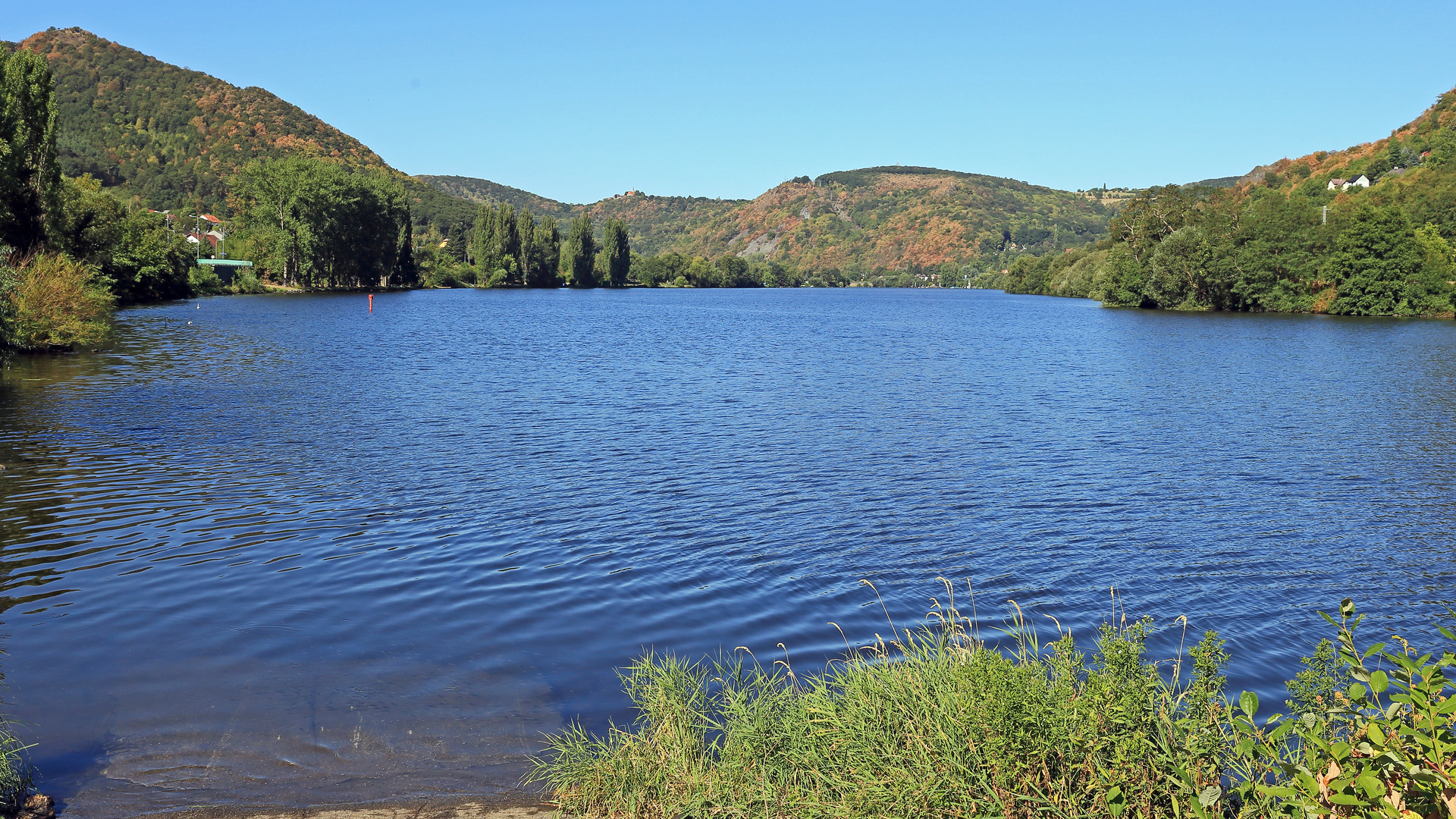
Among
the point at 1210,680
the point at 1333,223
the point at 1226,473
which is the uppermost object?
the point at 1333,223

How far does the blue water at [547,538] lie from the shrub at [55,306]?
4.30ft

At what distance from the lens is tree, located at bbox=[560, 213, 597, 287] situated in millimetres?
179500

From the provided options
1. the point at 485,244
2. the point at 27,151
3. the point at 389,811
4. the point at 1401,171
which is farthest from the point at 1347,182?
the point at 389,811

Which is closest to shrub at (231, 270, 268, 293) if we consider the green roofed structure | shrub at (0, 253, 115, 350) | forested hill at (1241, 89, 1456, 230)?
the green roofed structure

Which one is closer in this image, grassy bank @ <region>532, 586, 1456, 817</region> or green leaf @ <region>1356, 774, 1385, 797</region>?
green leaf @ <region>1356, 774, 1385, 797</region>

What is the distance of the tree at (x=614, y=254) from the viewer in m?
187

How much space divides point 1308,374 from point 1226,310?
62357mm

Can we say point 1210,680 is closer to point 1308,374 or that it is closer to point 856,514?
point 856,514

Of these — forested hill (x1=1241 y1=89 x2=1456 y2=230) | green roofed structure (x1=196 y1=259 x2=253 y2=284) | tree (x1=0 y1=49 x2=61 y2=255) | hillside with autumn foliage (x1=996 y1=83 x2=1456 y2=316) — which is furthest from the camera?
green roofed structure (x1=196 y1=259 x2=253 y2=284)

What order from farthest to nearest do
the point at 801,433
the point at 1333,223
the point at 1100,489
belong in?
the point at 1333,223 → the point at 801,433 → the point at 1100,489

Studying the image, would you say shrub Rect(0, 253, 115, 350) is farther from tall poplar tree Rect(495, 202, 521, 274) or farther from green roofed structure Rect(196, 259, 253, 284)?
tall poplar tree Rect(495, 202, 521, 274)

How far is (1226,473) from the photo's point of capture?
1967 centimetres

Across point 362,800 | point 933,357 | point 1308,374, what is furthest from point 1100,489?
point 933,357

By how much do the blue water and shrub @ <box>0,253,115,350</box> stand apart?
4.30ft
